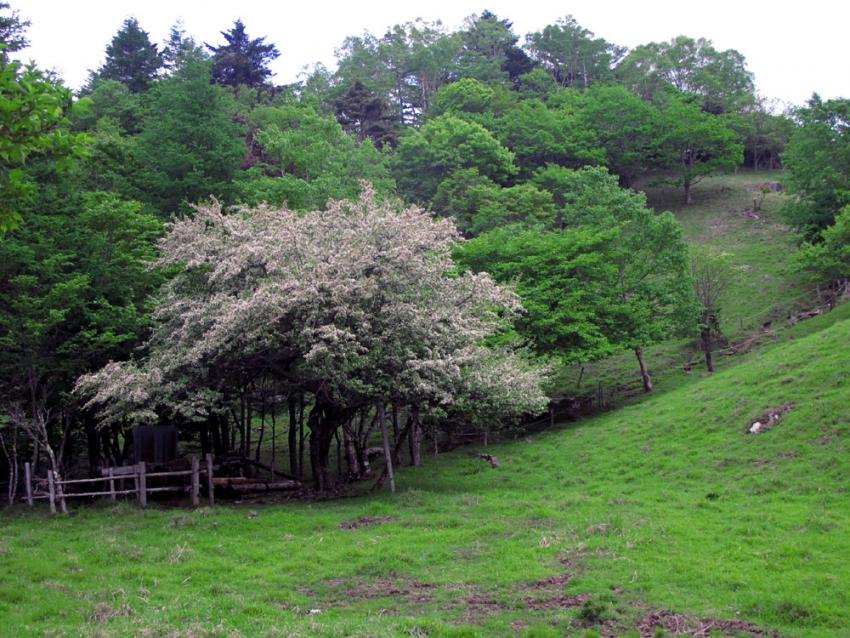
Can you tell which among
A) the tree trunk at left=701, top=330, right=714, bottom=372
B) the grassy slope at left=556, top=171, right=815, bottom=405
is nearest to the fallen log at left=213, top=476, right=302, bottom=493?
the grassy slope at left=556, top=171, right=815, bottom=405

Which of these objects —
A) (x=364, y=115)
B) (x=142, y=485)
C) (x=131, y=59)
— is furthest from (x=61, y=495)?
(x=364, y=115)

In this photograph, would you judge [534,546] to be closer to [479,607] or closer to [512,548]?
[512,548]

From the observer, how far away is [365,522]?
19.7 meters

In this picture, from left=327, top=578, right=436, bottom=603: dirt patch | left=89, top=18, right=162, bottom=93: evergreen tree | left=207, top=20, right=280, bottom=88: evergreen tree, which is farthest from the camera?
left=207, top=20, right=280, bottom=88: evergreen tree

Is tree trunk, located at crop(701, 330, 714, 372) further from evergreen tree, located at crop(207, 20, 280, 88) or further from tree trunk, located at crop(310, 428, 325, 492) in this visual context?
evergreen tree, located at crop(207, 20, 280, 88)

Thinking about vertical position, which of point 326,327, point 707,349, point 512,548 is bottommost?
point 512,548

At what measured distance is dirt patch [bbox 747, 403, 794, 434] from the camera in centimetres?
2402

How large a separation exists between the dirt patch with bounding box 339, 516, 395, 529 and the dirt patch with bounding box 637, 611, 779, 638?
29.3 feet

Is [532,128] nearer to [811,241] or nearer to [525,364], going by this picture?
Result: [811,241]

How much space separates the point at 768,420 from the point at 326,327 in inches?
564

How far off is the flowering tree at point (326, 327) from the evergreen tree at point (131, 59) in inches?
1923

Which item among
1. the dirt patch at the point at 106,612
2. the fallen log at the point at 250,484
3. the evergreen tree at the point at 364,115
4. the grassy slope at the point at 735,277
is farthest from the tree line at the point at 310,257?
the evergreen tree at the point at 364,115

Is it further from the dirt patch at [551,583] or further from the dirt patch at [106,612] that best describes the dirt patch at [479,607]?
the dirt patch at [106,612]

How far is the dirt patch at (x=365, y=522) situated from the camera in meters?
19.4
